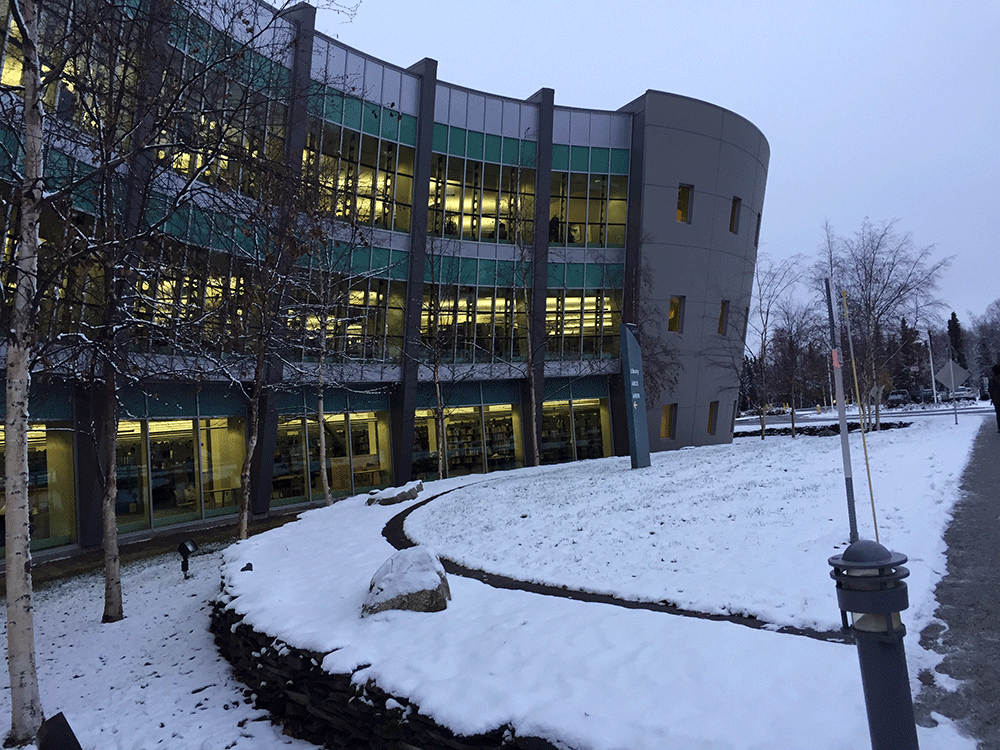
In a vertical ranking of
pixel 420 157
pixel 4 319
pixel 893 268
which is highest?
pixel 420 157

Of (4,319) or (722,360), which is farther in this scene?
(722,360)

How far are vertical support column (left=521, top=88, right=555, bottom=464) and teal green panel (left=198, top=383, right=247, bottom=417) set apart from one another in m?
11.5

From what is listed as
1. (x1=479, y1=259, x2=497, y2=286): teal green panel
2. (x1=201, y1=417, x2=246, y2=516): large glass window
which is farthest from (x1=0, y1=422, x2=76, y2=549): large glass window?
(x1=479, y1=259, x2=497, y2=286): teal green panel

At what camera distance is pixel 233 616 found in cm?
784

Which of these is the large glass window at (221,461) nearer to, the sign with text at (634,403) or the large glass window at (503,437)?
the large glass window at (503,437)

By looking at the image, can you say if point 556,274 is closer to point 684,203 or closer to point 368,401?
point 684,203

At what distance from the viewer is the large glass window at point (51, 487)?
50.1ft

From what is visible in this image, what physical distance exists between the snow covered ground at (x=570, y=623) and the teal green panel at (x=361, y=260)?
1129 centimetres

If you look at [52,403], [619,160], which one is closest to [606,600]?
[52,403]

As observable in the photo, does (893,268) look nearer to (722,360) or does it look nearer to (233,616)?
(722,360)

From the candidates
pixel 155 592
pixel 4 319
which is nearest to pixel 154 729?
pixel 4 319

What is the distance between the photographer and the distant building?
20109mm

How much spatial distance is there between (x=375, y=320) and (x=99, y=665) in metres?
15.8

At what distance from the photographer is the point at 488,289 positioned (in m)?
25.6
